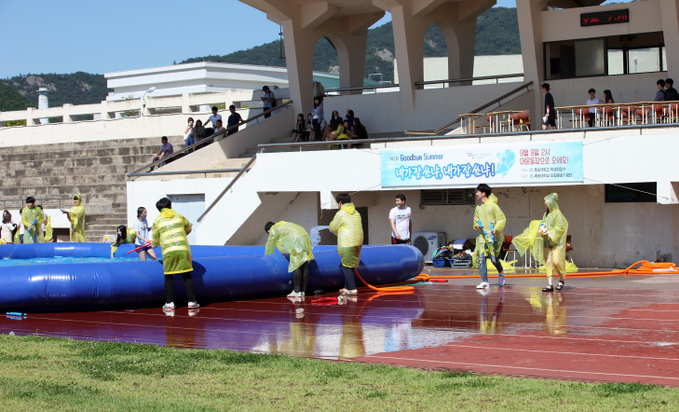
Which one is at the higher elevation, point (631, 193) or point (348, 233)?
point (631, 193)

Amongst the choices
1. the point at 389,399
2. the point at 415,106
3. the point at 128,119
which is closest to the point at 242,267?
the point at 389,399

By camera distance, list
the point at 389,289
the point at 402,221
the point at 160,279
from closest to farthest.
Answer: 1. the point at 160,279
2. the point at 389,289
3. the point at 402,221

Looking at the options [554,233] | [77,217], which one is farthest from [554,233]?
[77,217]

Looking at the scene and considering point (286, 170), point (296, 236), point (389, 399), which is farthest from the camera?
point (286, 170)

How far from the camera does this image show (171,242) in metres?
11.4

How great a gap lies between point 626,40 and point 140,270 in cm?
1704

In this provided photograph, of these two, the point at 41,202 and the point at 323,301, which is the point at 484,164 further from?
the point at 41,202

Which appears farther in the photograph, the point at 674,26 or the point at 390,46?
the point at 390,46

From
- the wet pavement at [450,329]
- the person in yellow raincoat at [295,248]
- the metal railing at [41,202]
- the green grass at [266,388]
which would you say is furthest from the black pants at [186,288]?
the metal railing at [41,202]

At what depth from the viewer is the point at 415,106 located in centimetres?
2597

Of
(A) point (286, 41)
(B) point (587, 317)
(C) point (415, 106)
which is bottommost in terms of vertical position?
(B) point (587, 317)

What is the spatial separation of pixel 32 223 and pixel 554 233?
1439 cm

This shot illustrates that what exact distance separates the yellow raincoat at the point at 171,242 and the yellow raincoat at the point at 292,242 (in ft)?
5.78

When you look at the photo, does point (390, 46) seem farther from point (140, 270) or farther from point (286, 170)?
point (140, 270)
